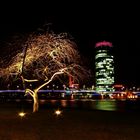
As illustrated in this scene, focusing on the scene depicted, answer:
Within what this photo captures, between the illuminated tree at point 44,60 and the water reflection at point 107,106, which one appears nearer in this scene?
the illuminated tree at point 44,60

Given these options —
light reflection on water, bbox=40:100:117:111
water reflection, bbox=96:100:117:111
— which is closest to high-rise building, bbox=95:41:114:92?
light reflection on water, bbox=40:100:117:111

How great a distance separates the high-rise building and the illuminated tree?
511 feet

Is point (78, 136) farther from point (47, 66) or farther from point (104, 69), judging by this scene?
point (104, 69)

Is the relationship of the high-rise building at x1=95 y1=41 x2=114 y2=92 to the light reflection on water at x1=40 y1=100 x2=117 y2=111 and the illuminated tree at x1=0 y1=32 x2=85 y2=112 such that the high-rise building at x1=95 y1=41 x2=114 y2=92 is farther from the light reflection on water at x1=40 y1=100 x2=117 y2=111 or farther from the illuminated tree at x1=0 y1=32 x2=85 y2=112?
the illuminated tree at x1=0 y1=32 x2=85 y2=112

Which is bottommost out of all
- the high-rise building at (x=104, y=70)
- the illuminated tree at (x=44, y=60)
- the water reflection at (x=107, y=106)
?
the water reflection at (x=107, y=106)

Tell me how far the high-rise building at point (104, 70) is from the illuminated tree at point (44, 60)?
155878mm

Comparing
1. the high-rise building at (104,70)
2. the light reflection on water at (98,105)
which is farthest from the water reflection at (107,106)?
the high-rise building at (104,70)

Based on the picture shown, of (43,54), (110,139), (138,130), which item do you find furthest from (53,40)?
(110,139)

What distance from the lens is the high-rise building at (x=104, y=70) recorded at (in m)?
187

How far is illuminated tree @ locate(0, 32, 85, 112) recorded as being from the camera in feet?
92.9

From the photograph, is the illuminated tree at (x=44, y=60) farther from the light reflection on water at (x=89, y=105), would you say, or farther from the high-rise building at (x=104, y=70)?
the high-rise building at (x=104, y=70)

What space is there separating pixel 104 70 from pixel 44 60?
517 ft

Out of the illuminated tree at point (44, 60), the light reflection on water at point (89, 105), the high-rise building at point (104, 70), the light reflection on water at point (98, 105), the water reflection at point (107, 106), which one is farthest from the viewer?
the high-rise building at point (104, 70)

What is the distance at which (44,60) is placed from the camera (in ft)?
96.5
